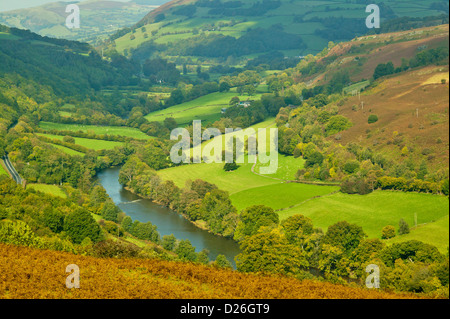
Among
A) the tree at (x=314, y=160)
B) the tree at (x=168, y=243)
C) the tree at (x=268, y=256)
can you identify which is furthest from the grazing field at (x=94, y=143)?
the tree at (x=268, y=256)

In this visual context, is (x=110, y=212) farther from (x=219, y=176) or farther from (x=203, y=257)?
(x=219, y=176)

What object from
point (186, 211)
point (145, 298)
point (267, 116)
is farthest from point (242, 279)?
point (267, 116)

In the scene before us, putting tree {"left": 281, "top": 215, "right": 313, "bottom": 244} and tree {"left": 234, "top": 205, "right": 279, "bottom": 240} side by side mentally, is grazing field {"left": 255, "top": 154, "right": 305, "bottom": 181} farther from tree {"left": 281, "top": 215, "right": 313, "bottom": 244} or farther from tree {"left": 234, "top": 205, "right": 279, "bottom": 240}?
tree {"left": 281, "top": 215, "right": 313, "bottom": 244}

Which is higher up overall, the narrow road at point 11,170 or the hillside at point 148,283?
the hillside at point 148,283

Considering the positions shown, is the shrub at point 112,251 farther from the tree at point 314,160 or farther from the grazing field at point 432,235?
the tree at point 314,160

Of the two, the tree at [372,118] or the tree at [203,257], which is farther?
the tree at [372,118]

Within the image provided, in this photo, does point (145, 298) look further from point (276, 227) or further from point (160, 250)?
point (276, 227)
